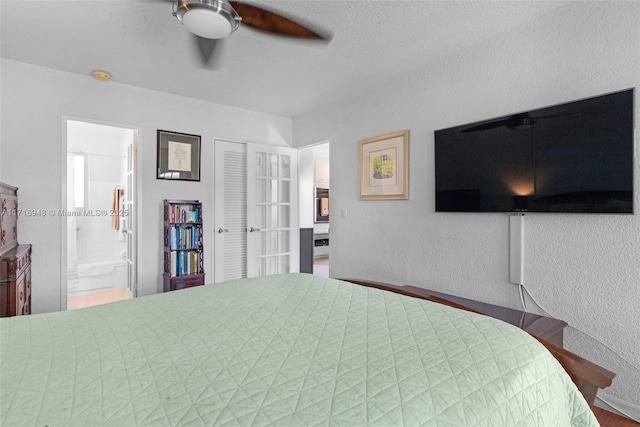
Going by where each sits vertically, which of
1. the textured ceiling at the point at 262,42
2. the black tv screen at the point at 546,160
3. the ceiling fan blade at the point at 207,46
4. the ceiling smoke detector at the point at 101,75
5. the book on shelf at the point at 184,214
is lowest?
the book on shelf at the point at 184,214

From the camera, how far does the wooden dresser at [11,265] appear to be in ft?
6.61

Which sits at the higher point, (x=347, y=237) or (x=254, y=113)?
(x=254, y=113)

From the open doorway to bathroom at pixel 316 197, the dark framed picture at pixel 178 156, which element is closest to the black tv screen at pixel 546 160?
the dark framed picture at pixel 178 156

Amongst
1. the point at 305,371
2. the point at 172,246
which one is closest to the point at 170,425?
the point at 305,371

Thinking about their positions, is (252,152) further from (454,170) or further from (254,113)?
(454,170)

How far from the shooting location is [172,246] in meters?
3.35

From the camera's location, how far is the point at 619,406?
189cm

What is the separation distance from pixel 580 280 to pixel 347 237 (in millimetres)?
2091

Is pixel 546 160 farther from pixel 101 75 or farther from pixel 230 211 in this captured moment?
pixel 101 75

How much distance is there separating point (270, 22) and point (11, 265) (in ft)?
6.97

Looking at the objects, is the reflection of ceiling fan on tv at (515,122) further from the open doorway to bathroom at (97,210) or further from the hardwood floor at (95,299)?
the hardwood floor at (95,299)

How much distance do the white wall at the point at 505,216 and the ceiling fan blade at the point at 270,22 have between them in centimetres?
136

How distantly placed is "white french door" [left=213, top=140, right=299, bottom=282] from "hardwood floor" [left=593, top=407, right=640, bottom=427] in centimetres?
323

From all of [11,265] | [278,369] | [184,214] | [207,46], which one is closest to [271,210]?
[184,214]
